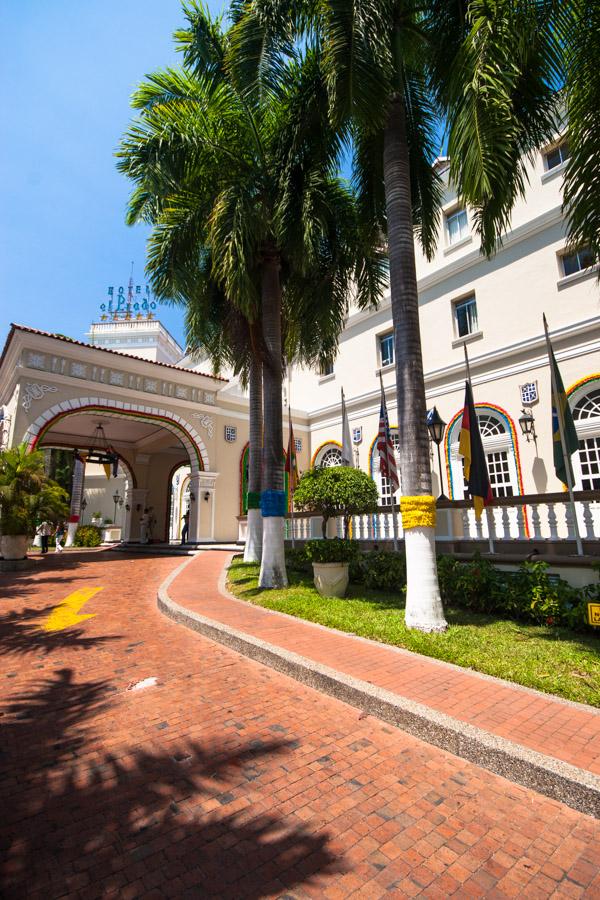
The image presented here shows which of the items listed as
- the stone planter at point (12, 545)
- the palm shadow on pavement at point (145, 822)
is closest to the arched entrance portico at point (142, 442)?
the stone planter at point (12, 545)

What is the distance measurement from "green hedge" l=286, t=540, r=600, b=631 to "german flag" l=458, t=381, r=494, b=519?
139cm

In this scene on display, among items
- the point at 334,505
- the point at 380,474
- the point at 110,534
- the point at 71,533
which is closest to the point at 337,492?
the point at 334,505

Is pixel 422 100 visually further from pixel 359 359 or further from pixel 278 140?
pixel 359 359

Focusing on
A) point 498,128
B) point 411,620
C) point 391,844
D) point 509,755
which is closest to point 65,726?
point 391,844

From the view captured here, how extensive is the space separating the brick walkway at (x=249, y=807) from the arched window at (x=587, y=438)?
33.8 ft

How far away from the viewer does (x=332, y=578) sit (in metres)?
8.14

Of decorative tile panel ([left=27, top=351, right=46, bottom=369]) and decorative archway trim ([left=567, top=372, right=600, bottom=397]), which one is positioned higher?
decorative tile panel ([left=27, top=351, right=46, bottom=369])

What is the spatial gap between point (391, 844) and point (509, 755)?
104 centimetres

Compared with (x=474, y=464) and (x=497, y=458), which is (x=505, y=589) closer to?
(x=474, y=464)

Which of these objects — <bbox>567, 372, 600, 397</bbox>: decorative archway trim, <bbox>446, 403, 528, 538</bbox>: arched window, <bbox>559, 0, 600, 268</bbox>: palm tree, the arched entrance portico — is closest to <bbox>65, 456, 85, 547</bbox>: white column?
the arched entrance portico

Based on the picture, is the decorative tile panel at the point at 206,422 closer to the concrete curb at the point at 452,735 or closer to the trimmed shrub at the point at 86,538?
the trimmed shrub at the point at 86,538

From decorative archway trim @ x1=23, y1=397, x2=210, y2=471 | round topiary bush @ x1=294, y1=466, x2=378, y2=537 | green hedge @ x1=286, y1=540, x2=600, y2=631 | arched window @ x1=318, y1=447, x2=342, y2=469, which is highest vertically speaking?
decorative archway trim @ x1=23, y1=397, x2=210, y2=471

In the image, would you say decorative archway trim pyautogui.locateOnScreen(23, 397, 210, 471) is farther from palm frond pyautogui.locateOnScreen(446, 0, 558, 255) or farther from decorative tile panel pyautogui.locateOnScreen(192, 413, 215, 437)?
palm frond pyautogui.locateOnScreen(446, 0, 558, 255)

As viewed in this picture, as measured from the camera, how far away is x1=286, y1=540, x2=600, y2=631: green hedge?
5.76 m
